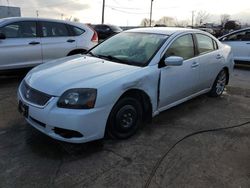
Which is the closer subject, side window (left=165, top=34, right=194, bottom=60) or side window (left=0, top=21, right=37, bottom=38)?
side window (left=165, top=34, right=194, bottom=60)

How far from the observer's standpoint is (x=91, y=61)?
4270 mm

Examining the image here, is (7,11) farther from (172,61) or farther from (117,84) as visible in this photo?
(117,84)

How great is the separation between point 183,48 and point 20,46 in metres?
3.90

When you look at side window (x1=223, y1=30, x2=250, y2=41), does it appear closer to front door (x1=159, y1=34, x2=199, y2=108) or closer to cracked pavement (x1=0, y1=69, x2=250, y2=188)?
front door (x1=159, y1=34, x2=199, y2=108)

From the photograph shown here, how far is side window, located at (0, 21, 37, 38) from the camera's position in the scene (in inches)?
251

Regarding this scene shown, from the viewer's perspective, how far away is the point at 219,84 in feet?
19.7

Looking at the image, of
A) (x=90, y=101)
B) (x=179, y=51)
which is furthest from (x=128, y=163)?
(x=179, y=51)

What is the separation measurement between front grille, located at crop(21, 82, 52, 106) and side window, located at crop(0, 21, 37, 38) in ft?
10.4

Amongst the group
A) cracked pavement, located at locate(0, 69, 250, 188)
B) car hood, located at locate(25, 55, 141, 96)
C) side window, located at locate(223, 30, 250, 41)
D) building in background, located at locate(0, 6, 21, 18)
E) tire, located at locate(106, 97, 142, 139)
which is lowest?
cracked pavement, located at locate(0, 69, 250, 188)

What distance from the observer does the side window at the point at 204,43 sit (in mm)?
5184

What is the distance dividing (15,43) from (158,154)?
181 inches

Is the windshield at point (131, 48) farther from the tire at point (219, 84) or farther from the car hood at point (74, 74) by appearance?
the tire at point (219, 84)

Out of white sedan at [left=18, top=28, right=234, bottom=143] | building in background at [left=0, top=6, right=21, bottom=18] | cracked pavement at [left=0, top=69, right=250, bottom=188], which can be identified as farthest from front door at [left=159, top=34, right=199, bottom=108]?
building in background at [left=0, top=6, right=21, bottom=18]

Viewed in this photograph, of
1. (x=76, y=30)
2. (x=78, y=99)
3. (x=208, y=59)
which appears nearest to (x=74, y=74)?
(x=78, y=99)
